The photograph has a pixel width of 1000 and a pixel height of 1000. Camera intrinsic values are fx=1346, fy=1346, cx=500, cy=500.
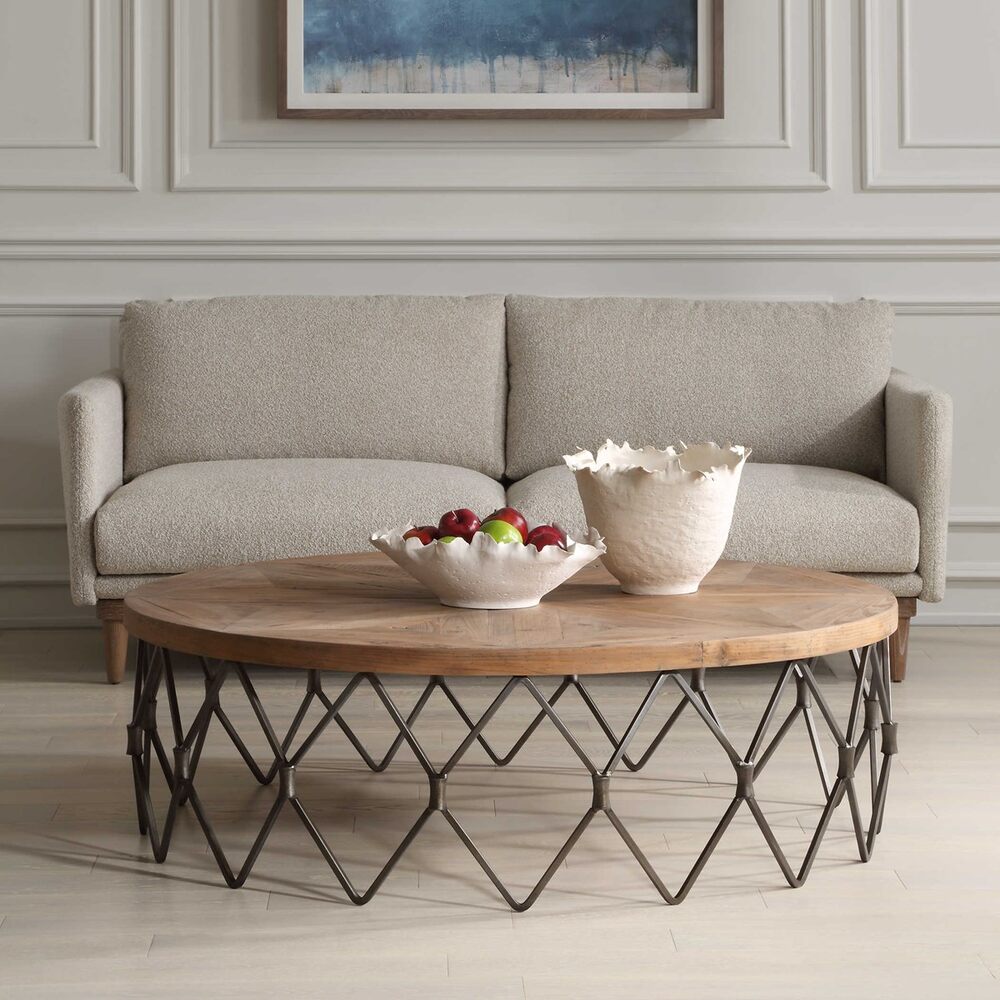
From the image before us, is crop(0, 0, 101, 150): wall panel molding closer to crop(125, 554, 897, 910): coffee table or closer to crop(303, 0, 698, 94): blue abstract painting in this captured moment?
crop(303, 0, 698, 94): blue abstract painting

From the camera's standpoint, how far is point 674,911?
1.72 metres

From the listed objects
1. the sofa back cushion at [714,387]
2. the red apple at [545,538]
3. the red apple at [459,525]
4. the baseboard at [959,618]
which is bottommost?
the baseboard at [959,618]

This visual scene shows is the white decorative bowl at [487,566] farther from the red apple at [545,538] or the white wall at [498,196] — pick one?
the white wall at [498,196]

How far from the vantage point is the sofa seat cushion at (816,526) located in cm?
286

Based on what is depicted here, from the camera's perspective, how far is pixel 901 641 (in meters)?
2.96

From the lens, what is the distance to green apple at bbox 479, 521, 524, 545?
1830 mm

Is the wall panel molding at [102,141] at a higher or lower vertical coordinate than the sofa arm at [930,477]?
higher

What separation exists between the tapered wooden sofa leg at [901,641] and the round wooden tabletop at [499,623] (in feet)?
2.85

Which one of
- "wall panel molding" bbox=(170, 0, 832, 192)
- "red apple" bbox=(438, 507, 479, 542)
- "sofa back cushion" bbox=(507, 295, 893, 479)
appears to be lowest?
"red apple" bbox=(438, 507, 479, 542)

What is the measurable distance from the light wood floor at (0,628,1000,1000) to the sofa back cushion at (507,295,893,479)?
0.95m

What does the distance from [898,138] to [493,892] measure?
2.59 m

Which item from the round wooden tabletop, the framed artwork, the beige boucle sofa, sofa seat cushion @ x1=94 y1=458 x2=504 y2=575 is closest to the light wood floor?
the round wooden tabletop

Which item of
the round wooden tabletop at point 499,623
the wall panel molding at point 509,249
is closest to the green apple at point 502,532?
the round wooden tabletop at point 499,623

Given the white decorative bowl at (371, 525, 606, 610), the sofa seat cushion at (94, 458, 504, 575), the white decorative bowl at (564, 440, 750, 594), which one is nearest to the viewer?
the white decorative bowl at (371, 525, 606, 610)
